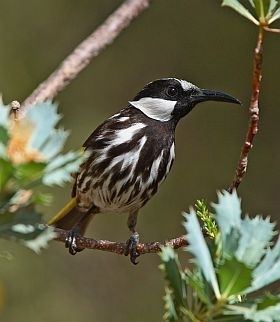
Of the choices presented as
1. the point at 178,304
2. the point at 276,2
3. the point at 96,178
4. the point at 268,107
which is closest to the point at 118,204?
the point at 96,178

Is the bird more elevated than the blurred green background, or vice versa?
the blurred green background

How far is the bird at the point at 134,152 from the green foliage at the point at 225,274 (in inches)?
46.1

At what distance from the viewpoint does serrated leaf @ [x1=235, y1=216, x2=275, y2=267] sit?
400 mm

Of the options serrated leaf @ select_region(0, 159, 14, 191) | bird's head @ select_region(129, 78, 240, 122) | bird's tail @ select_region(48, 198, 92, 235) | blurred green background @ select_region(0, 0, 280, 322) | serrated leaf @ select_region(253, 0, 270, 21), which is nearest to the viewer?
serrated leaf @ select_region(0, 159, 14, 191)

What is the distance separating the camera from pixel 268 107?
4070mm

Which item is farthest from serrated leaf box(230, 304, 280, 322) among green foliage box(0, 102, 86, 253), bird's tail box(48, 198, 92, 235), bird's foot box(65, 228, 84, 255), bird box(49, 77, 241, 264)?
bird's tail box(48, 198, 92, 235)

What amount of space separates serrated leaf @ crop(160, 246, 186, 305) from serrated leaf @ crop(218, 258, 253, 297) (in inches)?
0.8

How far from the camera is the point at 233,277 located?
39 cm

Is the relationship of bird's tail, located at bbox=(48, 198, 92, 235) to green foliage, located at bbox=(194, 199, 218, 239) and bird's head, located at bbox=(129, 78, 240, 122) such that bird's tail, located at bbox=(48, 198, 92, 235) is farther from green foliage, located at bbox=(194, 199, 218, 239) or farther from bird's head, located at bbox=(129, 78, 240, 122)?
green foliage, located at bbox=(194, 199, 218, 239)

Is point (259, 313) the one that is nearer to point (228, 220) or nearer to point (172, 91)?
point (228, 220)

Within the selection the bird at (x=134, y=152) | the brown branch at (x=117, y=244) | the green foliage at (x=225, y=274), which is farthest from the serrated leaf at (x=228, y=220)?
the bird at (x=134, y=152)

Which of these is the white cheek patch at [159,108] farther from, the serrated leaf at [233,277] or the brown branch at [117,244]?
the serrated leaf at [233,277]

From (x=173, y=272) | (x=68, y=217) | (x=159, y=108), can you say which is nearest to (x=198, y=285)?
(x=173, y=272)

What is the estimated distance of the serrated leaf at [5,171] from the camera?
1.14ft
